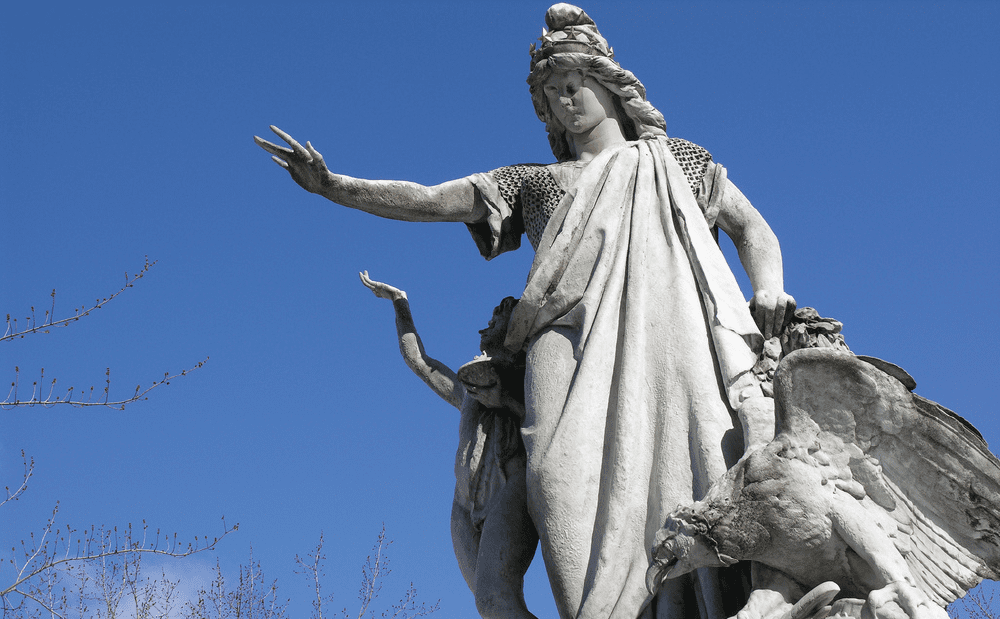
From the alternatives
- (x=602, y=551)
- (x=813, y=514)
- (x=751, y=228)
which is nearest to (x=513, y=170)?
(x=751, y=228)

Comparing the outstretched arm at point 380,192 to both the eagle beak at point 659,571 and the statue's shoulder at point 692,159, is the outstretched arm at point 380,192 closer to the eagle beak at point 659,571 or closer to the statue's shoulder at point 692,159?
the statue's shoulder at point 692,159

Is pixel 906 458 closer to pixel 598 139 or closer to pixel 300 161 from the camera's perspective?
pixel 598 139

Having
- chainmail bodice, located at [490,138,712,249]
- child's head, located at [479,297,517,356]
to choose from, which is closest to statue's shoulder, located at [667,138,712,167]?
chainmail bodice, located at [490,138,712,249]

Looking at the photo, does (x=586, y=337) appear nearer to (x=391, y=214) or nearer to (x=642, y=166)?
(x=642, y=166)

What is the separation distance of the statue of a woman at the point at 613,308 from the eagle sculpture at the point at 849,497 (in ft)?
1.13

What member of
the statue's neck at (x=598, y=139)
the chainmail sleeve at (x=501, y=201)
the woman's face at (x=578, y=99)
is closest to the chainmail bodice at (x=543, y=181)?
the chainmail sleeve at (x=501, y=201)

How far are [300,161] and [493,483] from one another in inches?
74.5

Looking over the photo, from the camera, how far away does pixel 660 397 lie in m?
5.96

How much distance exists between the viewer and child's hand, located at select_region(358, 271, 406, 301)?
7289mm

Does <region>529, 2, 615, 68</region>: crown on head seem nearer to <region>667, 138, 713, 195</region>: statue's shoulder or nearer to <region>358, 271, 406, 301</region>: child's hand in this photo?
<region>667, 138, 713, 195</region>: statue's shoulder

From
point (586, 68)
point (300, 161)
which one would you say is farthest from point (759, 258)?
point (300, 161)

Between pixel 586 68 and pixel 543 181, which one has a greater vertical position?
pixel 586 68

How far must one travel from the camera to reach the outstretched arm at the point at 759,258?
6.33 metres

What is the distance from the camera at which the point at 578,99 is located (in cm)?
718
